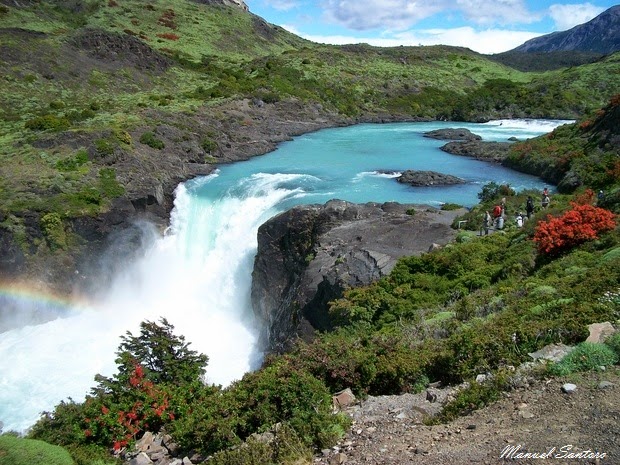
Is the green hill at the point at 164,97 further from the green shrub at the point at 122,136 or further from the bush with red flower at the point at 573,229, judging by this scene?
the bush with red flower at the point at 573,229

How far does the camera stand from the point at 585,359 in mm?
8047

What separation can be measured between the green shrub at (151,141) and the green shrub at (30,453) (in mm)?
37643

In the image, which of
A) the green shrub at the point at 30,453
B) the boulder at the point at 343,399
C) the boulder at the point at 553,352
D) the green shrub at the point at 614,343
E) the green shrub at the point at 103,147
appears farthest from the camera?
the green shrub at the point at 103,147

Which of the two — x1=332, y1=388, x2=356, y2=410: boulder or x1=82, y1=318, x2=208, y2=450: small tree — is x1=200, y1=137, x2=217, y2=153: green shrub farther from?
x1=332, y1=388, x2=356, y2=410: boulder

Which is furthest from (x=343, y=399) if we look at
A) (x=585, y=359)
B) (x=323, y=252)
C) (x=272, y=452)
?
(x=323, y=252)

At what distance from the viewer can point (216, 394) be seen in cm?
1137

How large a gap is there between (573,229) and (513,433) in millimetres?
11095

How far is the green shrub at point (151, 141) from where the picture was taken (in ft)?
145

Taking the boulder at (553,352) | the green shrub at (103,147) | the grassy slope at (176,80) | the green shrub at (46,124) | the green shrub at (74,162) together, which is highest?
the grassy slope at (176,80)

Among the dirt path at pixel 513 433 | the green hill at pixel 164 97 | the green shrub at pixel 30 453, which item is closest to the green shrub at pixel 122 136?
the green hill at pixel 164 97

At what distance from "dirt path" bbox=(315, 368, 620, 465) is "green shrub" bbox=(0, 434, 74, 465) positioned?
4676 mm

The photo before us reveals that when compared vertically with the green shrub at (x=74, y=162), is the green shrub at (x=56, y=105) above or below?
above

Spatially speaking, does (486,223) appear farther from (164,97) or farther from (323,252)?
(164,97)

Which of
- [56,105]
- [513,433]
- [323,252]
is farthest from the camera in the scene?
[56,105]
